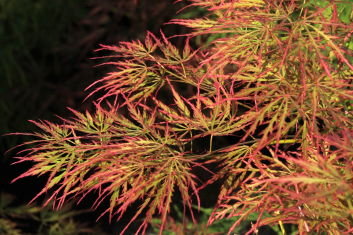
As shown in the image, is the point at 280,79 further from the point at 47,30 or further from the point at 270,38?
the point at 47,30

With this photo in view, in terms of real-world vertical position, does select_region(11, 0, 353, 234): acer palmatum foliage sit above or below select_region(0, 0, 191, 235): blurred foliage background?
above

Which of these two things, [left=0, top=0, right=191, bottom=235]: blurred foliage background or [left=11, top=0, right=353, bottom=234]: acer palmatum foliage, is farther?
[left=0, top=0, right=191, bottom=235]: blurred foliage background

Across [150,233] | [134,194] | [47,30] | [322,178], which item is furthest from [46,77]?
[322,178]

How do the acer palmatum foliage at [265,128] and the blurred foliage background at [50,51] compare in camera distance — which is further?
the blurred foliage background at [50,51]

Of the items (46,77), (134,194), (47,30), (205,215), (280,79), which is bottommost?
(205,215)

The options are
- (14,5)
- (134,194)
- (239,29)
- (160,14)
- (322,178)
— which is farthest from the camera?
(14,5)

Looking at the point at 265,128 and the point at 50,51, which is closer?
the point at 265,128

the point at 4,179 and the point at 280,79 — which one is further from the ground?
the point at 280,79

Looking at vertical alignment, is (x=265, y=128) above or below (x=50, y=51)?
above

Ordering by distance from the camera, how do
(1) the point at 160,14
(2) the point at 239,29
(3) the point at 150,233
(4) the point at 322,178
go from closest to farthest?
(4) the point at 322,178, (2) the point at 239,29, (3) the point at 150,233, (1) the point at 160,14

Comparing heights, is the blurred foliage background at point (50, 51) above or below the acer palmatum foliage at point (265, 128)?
below

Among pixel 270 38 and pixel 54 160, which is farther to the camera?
pixel 54 160
